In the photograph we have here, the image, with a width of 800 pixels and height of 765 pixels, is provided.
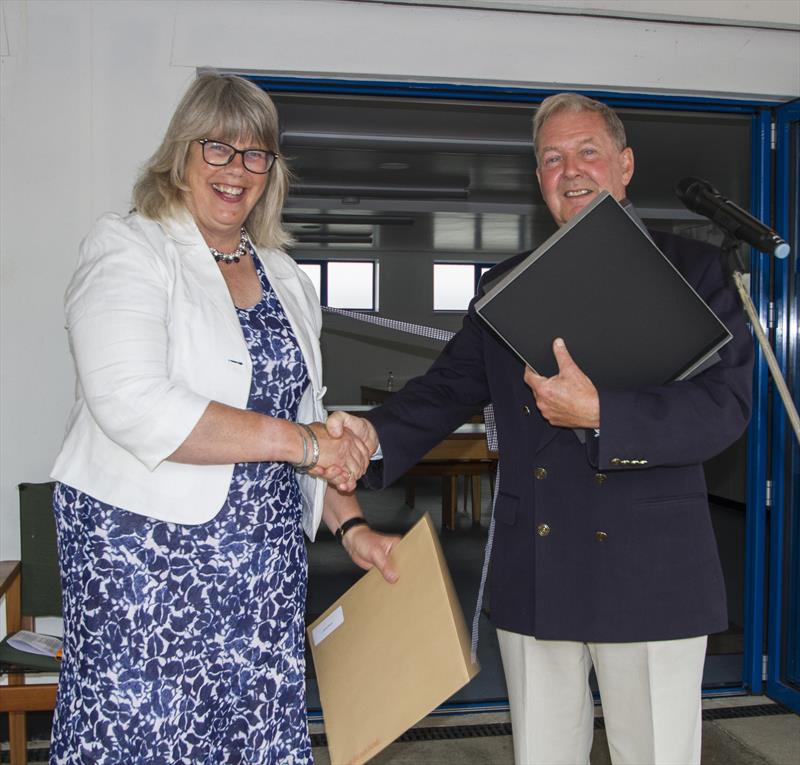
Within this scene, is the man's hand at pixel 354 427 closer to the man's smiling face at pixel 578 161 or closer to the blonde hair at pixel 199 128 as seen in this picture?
the blonde hair at pixel 199 128

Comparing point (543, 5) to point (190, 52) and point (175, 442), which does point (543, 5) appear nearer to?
point (190, 52)

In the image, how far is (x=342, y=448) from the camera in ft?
6.00

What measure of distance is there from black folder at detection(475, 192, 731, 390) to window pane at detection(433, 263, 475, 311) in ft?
42.5

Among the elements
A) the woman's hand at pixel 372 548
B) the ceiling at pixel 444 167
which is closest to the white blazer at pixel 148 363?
the woman's hand at pixel 372 548

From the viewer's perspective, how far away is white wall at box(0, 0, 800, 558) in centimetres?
293

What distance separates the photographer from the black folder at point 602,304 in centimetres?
161

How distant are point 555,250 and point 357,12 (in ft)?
6.15

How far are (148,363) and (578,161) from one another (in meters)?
1.04

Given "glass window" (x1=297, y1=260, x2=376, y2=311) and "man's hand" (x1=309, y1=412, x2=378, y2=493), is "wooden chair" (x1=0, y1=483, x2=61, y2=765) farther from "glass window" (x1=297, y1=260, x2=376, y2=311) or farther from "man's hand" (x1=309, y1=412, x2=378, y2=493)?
"glass window" (x1=297, y1=260, x2=376, y2=311)

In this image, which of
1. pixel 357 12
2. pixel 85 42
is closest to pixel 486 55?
pixel 357 12

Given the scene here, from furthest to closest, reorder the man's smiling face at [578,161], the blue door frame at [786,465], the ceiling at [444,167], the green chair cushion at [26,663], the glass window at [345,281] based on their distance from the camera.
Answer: the glass window at [345,281] → the ceiling at [444,167] → the blue door frame at [786,465] → the green chair cushion at [26,663] → the man's smiling face at [578,161]

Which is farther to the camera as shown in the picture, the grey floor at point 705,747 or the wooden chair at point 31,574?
the grey floor at point 705,747

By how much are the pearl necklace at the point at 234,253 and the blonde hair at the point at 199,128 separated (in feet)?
0.39

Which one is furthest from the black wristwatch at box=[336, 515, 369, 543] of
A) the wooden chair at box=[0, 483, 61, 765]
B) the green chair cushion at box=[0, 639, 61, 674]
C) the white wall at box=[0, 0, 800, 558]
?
the white wall at box=[0, 0, 800, 558]
